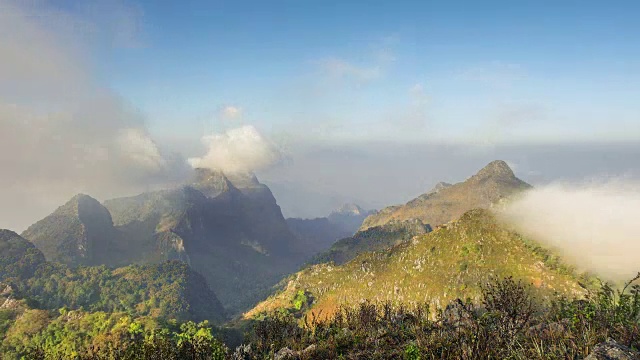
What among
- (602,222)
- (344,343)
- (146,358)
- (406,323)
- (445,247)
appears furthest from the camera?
(445,247)

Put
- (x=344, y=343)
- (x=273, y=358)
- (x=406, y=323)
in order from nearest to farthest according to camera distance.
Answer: (x=273, y=358)
(x=344, y=343)
(x=406, y=323)

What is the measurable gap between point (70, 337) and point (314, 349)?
17818cm

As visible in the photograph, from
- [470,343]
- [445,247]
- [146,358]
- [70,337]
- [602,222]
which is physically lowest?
[70,337]

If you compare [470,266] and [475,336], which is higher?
[475,336]

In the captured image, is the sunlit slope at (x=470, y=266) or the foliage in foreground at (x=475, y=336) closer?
the foliage in foreground at (x=475, y=336)

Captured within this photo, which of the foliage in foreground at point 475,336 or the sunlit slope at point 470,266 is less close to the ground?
the foliage in foreground at point 475,336

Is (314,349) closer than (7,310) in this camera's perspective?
Yes

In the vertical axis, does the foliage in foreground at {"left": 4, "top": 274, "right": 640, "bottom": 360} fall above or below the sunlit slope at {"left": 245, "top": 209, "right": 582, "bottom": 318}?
above

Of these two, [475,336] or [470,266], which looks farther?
[470,266]

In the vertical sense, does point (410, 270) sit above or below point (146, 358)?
below

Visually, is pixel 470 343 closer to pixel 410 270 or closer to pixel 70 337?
pixel 410 270

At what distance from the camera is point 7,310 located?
7160 inches

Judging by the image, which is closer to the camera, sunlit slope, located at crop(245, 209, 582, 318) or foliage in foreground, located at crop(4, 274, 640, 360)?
foliage in foreground, located at crop(4, 274, 640, 360)

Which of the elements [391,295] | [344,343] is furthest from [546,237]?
[344,343]
